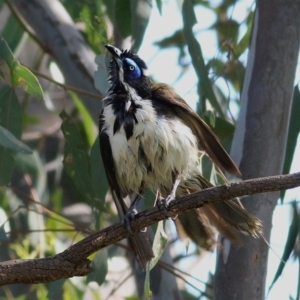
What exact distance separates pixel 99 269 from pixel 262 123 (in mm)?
1104

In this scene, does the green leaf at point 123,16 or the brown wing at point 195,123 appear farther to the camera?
the green leaf at point 123,16

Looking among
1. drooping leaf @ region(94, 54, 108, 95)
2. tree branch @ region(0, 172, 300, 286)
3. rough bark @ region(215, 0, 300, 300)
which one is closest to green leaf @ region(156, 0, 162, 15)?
drooping leaf @ region(94, 54, 108, 95)

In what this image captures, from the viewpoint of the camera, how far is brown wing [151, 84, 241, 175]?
11.1ft

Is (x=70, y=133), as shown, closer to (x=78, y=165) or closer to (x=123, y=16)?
(x=78, y=165)

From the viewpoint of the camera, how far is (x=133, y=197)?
→ 3729mm

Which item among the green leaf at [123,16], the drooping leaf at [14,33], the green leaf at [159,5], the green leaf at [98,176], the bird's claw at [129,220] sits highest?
the drooping leaf at [14,33]

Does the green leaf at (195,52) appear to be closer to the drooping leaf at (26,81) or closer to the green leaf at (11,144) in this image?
the drooping leaf at (26,81)

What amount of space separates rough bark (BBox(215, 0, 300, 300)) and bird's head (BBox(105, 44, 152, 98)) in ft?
1.56

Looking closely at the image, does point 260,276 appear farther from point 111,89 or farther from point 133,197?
point 111,89

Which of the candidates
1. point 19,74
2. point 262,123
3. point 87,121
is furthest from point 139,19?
point 87,121

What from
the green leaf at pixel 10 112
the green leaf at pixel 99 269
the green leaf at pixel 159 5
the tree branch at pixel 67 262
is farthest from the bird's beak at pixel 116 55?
the green leaf at pixel 99 269

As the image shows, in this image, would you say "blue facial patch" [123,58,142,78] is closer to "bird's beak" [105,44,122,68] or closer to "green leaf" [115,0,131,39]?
"bird's beak" [105,44,122,68]

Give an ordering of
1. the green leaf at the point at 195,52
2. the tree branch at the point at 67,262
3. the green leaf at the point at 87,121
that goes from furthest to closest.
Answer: the green leaf at the point at 87,121
the green leaf at the point at 195,52
the tree branch at the point at 67,262

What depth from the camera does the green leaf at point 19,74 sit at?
353cm
